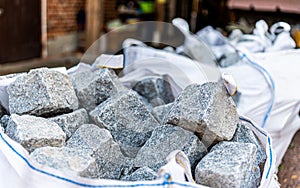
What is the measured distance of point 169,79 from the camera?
1976 millimetres

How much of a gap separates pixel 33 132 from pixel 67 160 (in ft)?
0.60

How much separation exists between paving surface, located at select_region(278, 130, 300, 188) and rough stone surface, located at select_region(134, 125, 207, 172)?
1104mm

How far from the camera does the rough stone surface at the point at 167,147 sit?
124 cm

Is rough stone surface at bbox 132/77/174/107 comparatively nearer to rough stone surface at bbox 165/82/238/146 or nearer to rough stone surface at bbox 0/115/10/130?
rough stone surface at bbox 165/82/238/146

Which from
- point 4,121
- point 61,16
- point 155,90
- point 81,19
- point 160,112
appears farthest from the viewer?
point 81,19

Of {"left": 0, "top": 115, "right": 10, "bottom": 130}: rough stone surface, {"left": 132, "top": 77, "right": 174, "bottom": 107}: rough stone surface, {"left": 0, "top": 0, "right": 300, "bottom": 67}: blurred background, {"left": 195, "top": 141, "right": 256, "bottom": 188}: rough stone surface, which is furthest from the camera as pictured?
{"left": 0, "top": 0, "right": 300, "bottom": 67}: blurred background

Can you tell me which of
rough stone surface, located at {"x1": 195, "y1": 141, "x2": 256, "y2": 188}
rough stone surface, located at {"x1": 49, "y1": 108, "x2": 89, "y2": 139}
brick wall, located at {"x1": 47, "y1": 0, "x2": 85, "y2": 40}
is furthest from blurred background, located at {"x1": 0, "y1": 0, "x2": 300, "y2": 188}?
rough stone surface, located at {"x1": 195, "y1": 141, "x2": 256, "y2": 188}

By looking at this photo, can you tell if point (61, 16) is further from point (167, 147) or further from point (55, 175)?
point (55, 175)

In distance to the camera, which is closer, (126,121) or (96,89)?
(126,121)

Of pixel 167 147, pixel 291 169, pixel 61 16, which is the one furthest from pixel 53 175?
pixel 61 16

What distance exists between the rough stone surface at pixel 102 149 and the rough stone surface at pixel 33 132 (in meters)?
0.06

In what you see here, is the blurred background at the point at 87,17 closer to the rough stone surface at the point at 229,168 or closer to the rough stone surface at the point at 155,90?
the rough stone surface at the point at 155,90

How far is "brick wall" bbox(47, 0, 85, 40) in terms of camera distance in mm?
5730

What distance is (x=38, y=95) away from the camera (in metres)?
1.38
